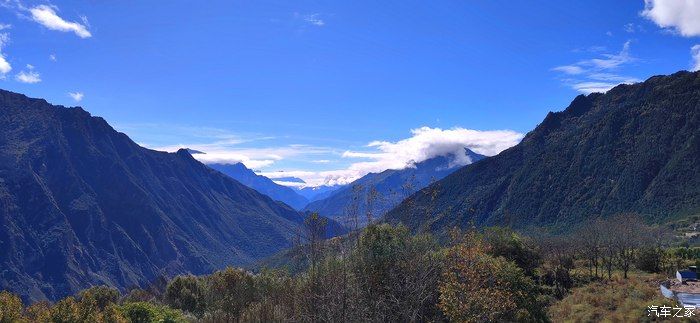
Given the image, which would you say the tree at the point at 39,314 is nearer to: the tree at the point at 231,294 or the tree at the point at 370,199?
the tree at the point at 231,294

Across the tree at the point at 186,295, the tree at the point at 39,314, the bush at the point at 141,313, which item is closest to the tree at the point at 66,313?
the tree at the point at 39,314

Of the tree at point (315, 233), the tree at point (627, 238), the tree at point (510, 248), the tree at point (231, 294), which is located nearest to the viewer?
the tree at point (315, 233)

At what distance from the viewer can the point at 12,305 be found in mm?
20234

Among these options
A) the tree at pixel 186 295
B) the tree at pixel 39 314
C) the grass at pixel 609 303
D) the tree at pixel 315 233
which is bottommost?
the tree at pixel 186 295

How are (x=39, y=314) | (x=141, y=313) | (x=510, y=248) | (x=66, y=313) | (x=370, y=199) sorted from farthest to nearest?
(x=510, y=248) → (x=141, y=313) → (x=370, y=199) → (x=39, y=314) → (x=66, y=313)

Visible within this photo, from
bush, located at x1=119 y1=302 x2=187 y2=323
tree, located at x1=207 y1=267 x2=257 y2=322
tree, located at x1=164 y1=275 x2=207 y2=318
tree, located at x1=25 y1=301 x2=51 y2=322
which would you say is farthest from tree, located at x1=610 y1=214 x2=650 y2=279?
tree, located at x1=25 y1=301 x2=51 y2=322

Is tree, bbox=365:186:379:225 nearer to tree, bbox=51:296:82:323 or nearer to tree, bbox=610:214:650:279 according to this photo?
tree, bbox=51:296:82:323

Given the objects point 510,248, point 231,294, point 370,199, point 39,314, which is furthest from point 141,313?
point 510,248

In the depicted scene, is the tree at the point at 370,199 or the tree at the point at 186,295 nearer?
the tree at the point at 370,199

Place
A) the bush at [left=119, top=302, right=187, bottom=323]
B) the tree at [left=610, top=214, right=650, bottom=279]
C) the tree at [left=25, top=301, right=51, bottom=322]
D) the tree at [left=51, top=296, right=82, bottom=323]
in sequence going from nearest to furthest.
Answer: the tree at [left=25, top=301, right=51, bottom=322] < the tree at [left=51, top=296, right=82, bottom=323] < the bush at [left=119, top=302, right=187, bottom=323] < the tree at [left=610, top=214, right=650, bottom=279]

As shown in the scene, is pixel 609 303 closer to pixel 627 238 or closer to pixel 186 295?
pixel 627 238

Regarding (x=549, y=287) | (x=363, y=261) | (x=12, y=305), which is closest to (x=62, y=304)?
(x=12, y=305)

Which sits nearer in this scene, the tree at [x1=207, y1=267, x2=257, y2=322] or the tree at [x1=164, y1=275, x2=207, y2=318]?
the tree at [x1=207, y1=267, x2=257, y2=322]

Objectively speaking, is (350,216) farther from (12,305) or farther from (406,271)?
(12,305)
